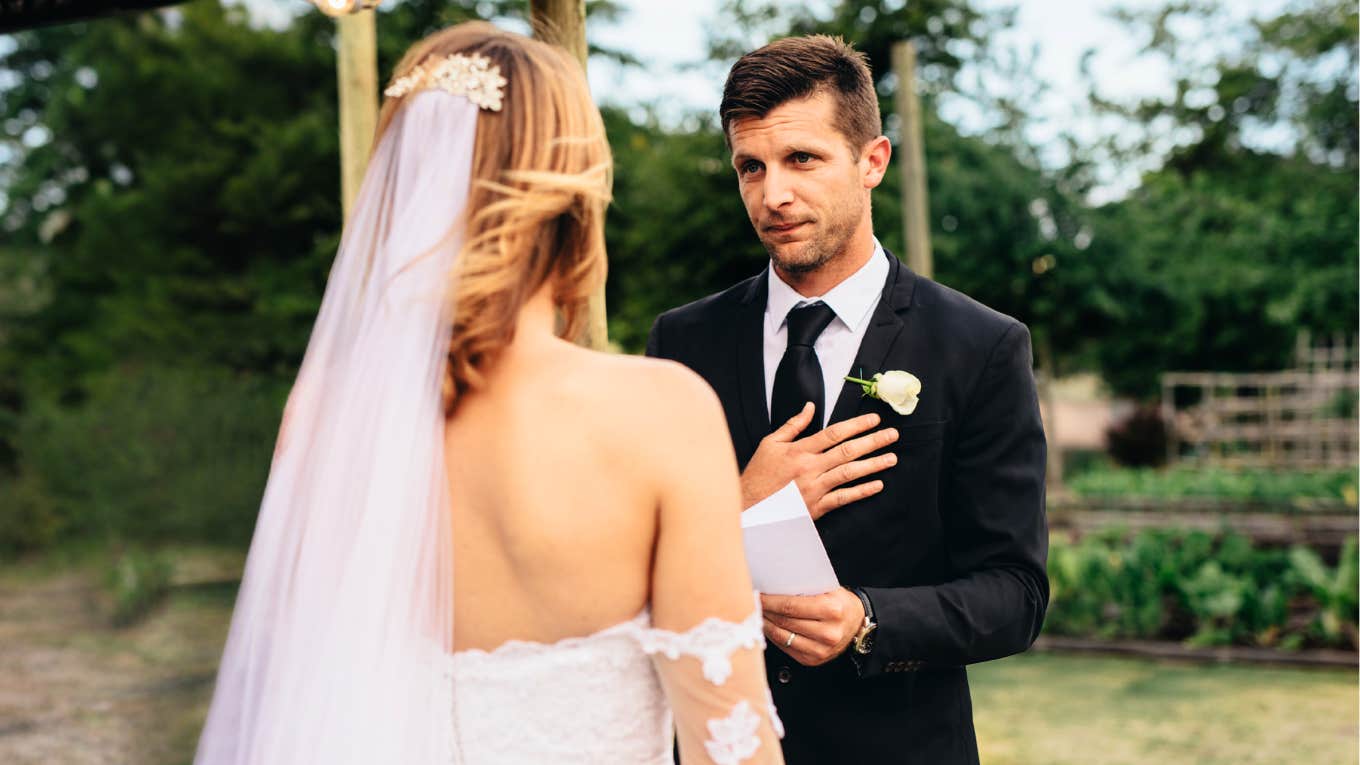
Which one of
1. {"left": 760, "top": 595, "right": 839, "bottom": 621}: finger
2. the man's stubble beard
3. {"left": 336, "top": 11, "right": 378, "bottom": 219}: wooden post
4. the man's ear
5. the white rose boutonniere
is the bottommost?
{"left": 760, "top": 595, "right": 839, "bottom": 621}: finger

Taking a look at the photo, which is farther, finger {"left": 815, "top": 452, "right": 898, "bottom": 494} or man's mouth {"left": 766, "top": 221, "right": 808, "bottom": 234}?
man's mouth {"left": 766, "top": 221, "right": 808, "bottom": 234}

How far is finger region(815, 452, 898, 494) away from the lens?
2156 mm

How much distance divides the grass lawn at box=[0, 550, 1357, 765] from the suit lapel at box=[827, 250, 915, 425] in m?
4.75

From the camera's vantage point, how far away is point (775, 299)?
7.96ft

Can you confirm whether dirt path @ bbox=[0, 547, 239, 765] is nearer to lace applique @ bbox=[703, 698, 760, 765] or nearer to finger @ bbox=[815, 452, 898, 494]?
finger @ bbox=[815, 452, 898, 494]

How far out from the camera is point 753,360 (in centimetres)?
238

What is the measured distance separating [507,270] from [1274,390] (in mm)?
19930

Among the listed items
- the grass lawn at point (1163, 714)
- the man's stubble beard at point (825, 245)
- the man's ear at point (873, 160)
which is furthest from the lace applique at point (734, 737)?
the grass lawn at point (1163, 714)

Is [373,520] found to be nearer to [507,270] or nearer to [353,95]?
[507,270]

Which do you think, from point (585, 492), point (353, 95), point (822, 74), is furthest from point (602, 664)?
point (353, 95)

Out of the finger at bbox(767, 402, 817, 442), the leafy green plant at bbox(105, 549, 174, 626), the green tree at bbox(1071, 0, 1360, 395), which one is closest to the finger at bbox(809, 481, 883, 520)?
the finger at bbox(767, 402, 817, 442)

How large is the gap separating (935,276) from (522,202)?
13909 millimetres

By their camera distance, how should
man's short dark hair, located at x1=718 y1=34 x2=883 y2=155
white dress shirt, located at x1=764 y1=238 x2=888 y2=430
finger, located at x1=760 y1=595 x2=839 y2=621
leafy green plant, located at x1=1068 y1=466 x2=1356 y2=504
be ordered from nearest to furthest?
finger, located at x1=760 y1=595 x2=839 y2=621 < man's short dark hair, located at x1=718 y1=34 x2=883 y2=155 < white dress shirt, located at x1=764 y1=238 x2=888 y2=430 < leafy green plant, located at x1=1068 y1=466 x2=1356 y2=504

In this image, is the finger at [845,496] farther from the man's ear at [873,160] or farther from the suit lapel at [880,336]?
the man's ear at [873,160]
